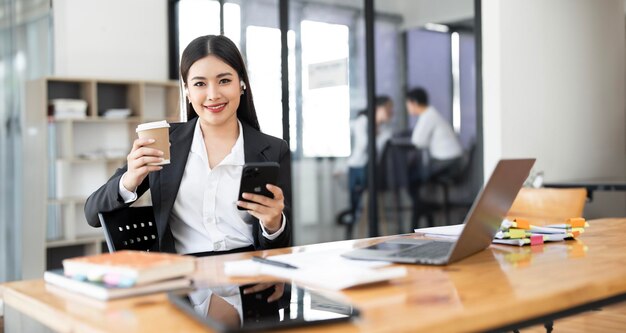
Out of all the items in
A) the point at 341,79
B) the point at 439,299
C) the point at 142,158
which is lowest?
the point at 439,299

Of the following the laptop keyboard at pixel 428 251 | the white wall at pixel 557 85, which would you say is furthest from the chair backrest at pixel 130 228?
the white wall at pixel 557 85

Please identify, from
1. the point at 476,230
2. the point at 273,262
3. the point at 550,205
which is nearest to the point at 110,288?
the point at 273,262

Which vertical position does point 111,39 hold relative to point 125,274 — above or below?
above

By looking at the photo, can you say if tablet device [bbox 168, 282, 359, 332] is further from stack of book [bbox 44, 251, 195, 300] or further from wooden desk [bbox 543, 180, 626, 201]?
wooden desk [bbox 543, 180, 626, 201]

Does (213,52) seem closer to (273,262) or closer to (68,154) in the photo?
(273,262)

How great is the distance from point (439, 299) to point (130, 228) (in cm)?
124

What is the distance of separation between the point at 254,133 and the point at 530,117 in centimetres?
291

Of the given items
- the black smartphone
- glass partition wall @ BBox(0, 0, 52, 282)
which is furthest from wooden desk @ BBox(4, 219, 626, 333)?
glass partition wall @ BBox(0, 0, 52, 282)

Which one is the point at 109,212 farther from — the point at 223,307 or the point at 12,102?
the point at 12,102

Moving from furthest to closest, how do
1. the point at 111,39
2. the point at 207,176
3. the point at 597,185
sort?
the point at 111,39
the point at 597,185
the point at 207,176

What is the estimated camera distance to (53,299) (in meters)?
1.23

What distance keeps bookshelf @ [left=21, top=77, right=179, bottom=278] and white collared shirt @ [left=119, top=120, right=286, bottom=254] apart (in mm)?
3644

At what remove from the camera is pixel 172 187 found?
86.1 inches

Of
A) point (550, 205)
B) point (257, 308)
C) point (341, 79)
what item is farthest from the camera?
point (341, 79)
